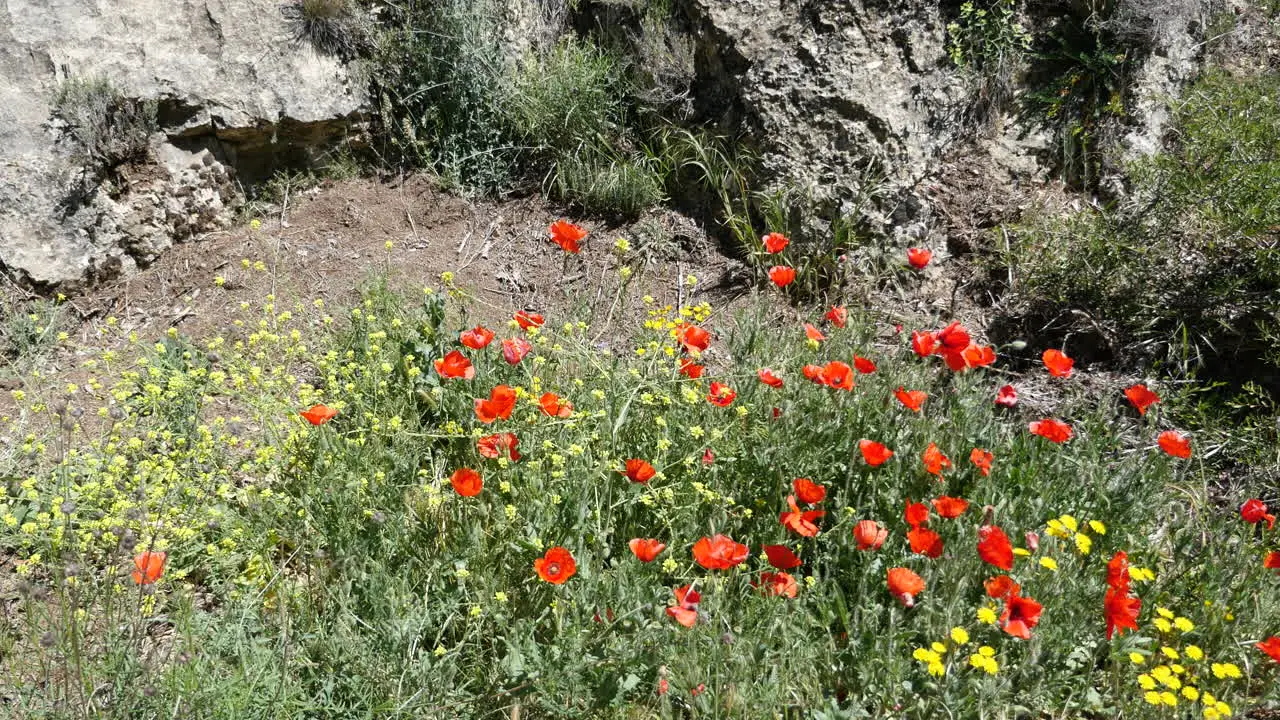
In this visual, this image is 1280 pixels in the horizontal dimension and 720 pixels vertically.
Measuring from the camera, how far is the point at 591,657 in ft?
7.50

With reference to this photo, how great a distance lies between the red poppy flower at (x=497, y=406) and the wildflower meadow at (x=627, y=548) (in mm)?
13

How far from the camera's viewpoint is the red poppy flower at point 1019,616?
2195 mm

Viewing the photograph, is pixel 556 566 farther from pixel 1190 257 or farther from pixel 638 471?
pixel 1190 257

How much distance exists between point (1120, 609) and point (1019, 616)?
29cm

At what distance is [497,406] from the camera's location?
2.60 m

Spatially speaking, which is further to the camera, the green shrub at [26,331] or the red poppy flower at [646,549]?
the green shrub at [26,331]

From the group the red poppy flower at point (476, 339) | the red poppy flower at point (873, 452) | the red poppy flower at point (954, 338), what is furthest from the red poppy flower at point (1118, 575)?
the red poppy flower at point (476, 339)

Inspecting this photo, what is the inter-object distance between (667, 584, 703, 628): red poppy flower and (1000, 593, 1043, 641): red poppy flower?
2.44 ft

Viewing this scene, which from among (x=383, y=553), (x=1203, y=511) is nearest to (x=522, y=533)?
(x=383, y=553)

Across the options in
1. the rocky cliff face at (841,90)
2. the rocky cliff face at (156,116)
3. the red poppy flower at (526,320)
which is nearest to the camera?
the red poppy flower at (526,320)

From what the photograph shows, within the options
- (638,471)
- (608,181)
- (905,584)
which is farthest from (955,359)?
(608,181)

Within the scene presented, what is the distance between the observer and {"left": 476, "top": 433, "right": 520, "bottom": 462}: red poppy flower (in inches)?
105

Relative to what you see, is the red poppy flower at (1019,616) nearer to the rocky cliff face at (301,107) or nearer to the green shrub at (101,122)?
the rocky cliff face at (301,107)

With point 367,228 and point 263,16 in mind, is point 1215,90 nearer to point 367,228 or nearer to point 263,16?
point 367,228
